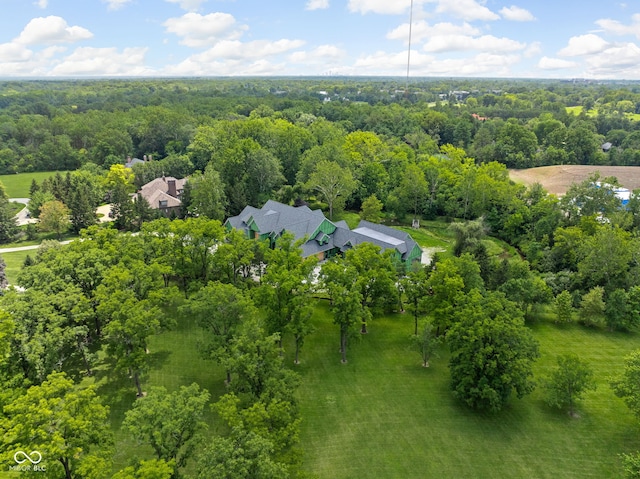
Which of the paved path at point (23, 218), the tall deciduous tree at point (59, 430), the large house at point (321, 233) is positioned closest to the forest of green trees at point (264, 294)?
the tall deciduous tree at point (59, 430)

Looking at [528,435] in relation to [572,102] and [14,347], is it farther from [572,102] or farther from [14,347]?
[572,102]

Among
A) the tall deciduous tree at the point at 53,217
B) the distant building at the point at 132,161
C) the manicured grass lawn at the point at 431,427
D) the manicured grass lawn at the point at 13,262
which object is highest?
the distant building at the point at 132,161

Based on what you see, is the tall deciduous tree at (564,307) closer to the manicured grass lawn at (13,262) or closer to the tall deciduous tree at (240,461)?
the tall deciduous tree at (240,461)

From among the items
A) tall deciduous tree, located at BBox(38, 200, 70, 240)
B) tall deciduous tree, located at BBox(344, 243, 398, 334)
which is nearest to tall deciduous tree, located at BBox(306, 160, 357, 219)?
tall deciduous tree, located at BBox(344, 243, 398, 334)

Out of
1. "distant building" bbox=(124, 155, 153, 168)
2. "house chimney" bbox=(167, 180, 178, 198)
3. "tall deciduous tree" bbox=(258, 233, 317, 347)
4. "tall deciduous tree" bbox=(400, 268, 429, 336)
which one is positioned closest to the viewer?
"tall deciduous tree" bbox=(258, 233, 317, 347)

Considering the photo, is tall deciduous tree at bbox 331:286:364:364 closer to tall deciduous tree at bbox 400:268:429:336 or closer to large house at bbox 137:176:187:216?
tall deciduous tree at bbox 400:268:429:336

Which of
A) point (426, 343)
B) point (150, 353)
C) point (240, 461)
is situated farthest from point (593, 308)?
point (150, 353)
